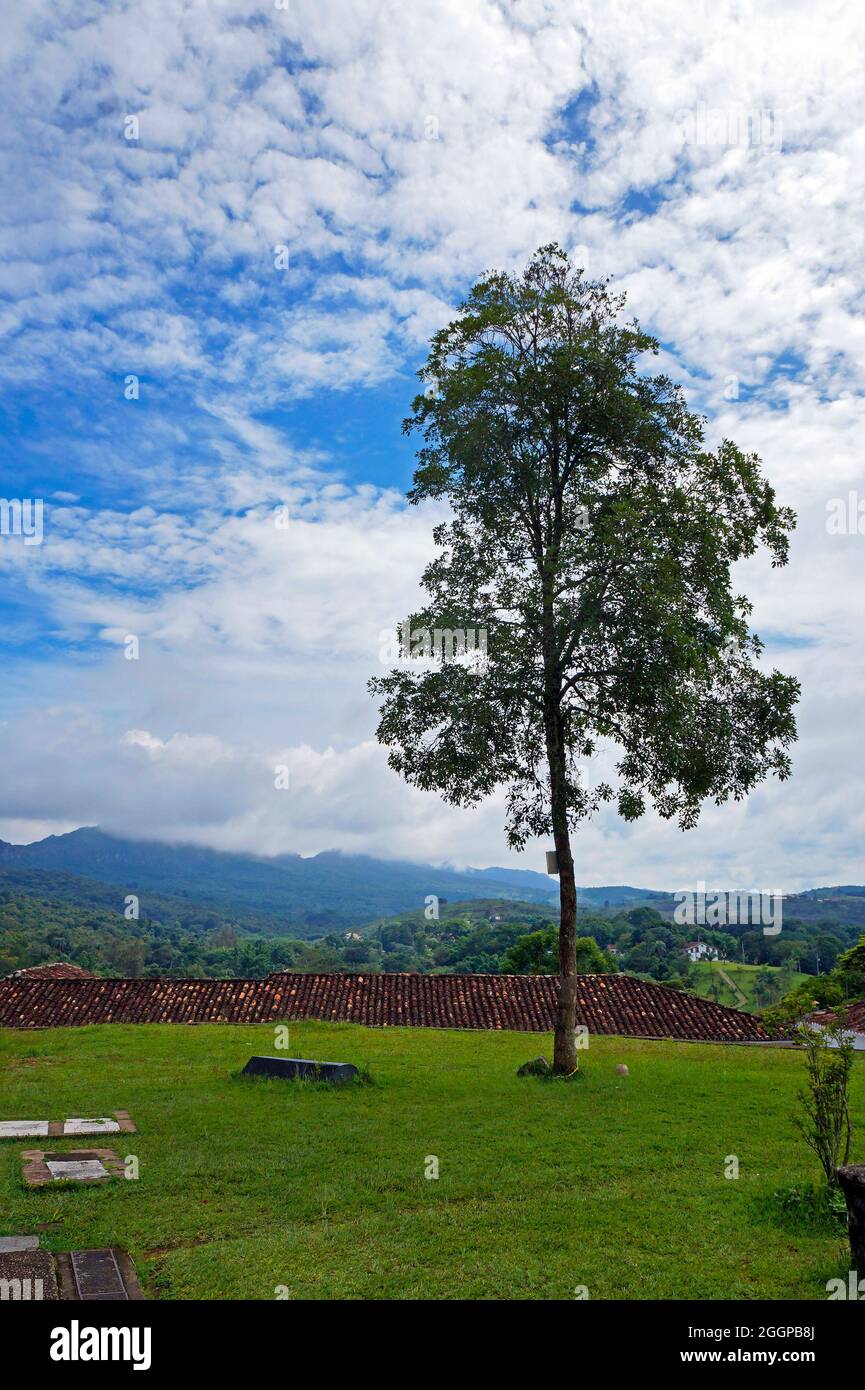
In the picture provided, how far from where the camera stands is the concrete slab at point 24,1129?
10.1 metres

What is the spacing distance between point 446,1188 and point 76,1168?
331 cm

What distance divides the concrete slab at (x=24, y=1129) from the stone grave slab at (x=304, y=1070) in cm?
390

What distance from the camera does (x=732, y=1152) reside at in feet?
30.2

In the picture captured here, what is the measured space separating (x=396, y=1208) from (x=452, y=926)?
252ft

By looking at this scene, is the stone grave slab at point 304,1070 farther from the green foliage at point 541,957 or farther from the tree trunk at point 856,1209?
the green foliage at point 541,957

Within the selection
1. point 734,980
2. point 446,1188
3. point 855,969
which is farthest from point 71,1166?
point 734,980

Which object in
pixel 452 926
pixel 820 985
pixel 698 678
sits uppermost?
pixel 698 678

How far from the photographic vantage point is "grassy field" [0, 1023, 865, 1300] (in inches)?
227

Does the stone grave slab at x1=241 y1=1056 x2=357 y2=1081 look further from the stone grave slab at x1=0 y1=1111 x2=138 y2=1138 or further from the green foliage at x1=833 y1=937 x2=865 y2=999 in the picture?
the green foliage at x1=833 y1=937 x2=865 y2=999

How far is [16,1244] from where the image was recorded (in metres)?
6.22

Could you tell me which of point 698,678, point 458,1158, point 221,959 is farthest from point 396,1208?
point 221,959

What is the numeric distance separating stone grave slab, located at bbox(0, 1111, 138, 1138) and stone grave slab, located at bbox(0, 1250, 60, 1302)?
453 cm

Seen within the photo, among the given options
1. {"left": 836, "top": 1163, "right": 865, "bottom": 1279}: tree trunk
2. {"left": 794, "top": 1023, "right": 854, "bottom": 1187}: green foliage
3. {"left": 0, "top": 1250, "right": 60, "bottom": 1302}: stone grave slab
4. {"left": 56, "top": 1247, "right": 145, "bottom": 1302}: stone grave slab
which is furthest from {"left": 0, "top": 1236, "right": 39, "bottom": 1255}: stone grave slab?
{"left": 794, "top": 1023, "right": 854, "bottom": 1187}: green foliage
